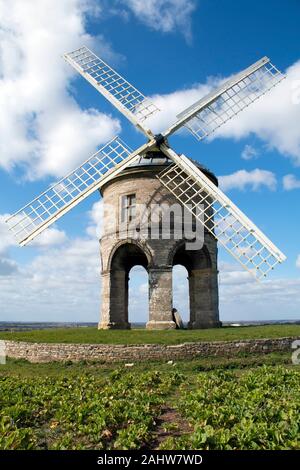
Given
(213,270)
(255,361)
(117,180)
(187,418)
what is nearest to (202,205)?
(213,270)

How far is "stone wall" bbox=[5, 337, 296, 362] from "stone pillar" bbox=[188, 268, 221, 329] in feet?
18.9

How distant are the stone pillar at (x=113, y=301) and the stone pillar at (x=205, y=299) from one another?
4.07m

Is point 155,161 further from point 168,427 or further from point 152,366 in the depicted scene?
point 168,427

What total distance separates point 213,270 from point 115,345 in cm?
906

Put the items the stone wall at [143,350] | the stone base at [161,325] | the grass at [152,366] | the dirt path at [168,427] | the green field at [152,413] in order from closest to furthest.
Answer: the green field at [152,413] → the dirt path at [168,427] → the grass at [152,366] → the stone wall at [143,350] → the stone base at [161,325]

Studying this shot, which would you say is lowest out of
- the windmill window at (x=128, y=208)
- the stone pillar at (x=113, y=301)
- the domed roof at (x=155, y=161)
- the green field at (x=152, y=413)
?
the green field at (x=152, y=413)

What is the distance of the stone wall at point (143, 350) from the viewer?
15.0 m

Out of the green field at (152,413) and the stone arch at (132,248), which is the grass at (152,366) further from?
the stone arch at (132,248)

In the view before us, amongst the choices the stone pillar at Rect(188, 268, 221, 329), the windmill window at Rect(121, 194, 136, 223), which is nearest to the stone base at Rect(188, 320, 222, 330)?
the stone pillar at Rect(188, 268, 221, 329)

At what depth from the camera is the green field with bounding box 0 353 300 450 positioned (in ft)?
20.9

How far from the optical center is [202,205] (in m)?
21.3

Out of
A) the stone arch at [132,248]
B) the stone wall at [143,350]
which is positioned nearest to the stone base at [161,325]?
the stone arch at [132,248]

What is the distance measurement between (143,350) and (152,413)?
6.71m

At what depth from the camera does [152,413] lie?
8.36 meters
